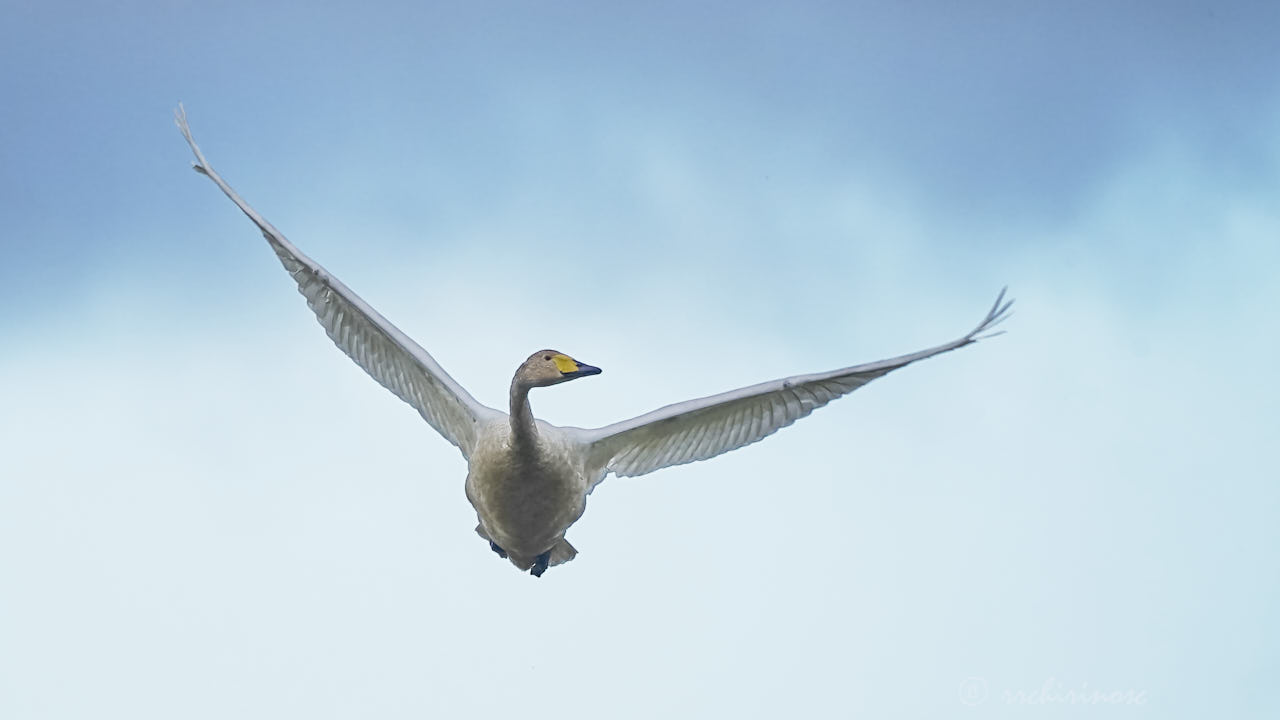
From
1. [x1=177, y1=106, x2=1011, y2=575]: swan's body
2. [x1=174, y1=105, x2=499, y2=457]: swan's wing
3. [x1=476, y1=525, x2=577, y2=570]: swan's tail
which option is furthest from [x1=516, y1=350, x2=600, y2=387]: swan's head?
[x1=476, y1=525, x2=577, y2=570]: swan's tail

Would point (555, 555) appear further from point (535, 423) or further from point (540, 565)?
point (535, 423)

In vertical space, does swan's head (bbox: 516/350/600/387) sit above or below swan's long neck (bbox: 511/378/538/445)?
above

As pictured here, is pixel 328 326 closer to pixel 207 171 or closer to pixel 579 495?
pixel 207 171

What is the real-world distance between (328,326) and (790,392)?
4410mm

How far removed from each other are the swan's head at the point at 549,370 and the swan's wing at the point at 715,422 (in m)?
1.02

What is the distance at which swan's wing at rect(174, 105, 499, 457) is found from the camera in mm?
12562

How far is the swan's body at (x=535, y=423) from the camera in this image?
12.0m

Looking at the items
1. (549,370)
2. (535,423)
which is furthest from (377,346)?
(549,370)

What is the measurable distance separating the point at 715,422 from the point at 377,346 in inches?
130

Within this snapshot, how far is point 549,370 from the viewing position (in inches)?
464

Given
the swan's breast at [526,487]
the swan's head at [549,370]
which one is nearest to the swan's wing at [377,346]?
the swan's breast at [526,487]

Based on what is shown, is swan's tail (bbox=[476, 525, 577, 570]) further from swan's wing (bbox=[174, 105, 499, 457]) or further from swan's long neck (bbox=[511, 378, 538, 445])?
swan's long neck (bbox=[511, 378, 538, 445])

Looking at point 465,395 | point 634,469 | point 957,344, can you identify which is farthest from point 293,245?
point 957,344

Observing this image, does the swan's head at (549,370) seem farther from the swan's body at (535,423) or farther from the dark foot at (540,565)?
the dark foot at (540,565)
